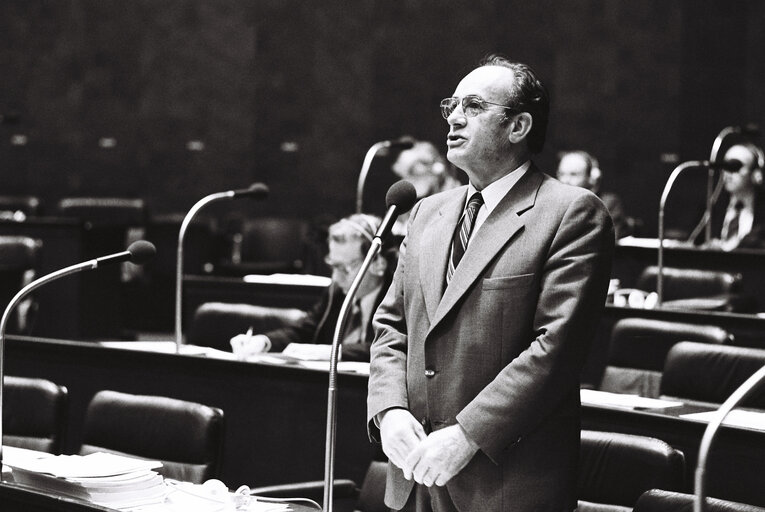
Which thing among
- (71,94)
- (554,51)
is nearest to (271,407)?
(554,51)

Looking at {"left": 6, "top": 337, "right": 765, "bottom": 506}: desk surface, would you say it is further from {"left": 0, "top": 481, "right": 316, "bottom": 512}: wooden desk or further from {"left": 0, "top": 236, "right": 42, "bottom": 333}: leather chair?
{"left": 0, "top": 236, "right": 42, "bottom": 333}: leather chair

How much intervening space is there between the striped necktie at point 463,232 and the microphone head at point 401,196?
5.1 inches

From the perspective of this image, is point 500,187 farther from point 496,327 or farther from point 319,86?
point 319,86

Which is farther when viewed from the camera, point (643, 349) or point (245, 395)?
point (643, 349)

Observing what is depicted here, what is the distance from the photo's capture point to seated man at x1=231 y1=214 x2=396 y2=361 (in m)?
4.49

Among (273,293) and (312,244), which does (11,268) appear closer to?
(273,293)

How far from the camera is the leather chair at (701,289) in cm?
550

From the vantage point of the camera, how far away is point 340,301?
16.1 ft

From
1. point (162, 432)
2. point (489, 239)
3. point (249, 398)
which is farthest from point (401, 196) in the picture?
point (249, 398)

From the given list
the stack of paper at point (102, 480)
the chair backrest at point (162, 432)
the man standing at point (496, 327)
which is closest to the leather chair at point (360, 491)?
the chair backrest at point (162, 432)

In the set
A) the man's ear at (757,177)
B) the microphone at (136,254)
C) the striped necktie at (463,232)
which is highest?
the man's ear at (757,177)

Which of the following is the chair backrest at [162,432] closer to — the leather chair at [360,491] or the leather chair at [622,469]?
the leather chair at [360,491]

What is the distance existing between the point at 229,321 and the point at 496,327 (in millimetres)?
2812

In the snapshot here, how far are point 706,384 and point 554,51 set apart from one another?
607cm
